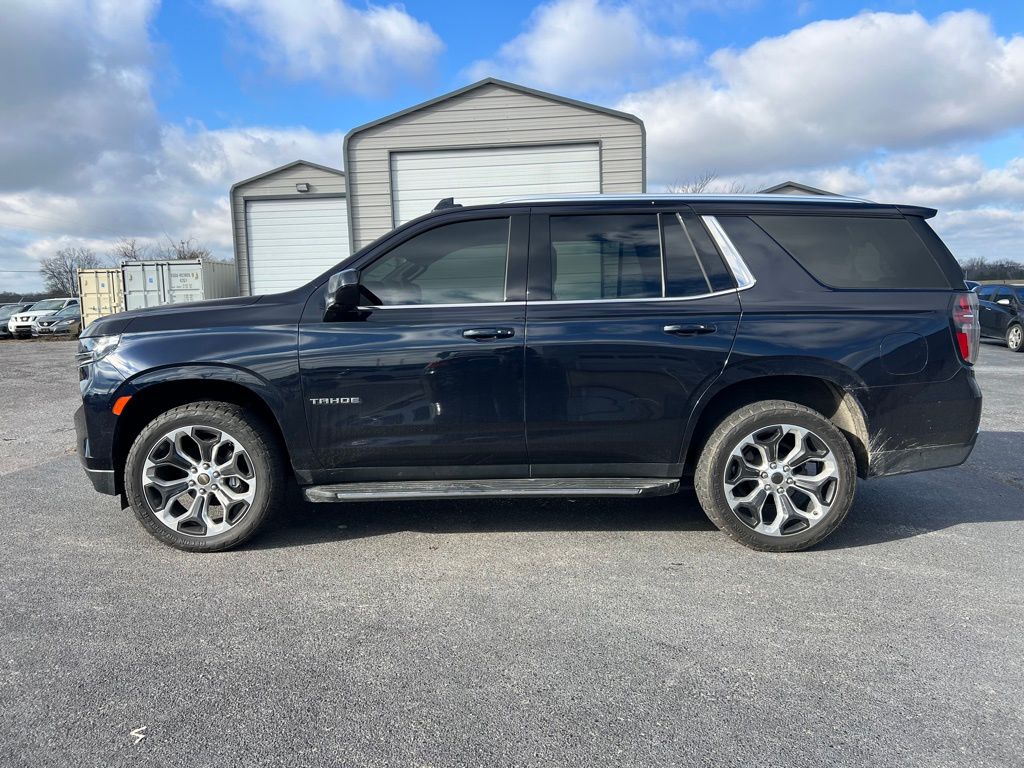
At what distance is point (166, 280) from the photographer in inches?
824

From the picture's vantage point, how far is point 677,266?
3.90 metres

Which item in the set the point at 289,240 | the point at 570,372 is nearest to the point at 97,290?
the point at 289,240

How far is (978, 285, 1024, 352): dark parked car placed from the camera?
51.5 feet

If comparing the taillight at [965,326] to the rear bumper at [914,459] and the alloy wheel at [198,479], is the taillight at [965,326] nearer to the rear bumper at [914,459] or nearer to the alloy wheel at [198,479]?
the rear bumper at [914,459]

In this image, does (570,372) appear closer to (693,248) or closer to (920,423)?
(693,248)

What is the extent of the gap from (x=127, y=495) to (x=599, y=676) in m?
2.75

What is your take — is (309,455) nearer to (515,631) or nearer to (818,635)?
(515,631)

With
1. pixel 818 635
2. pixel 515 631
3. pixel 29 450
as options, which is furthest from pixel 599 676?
pixel 29 450

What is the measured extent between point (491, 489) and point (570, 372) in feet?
2.47

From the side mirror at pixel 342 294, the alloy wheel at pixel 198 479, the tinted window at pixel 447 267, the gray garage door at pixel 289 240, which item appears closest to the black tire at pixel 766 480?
the tinted window at pixel 447 267

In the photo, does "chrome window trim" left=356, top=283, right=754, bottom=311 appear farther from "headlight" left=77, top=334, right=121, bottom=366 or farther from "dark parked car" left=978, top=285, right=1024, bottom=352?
"dark parked car" left=978, top=285, right=1024, bottom=352

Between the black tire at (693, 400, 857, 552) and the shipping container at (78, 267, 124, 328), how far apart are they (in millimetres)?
23346

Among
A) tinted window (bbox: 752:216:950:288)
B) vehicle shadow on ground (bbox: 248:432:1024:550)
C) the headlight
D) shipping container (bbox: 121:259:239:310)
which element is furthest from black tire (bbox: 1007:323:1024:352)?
shipping container (bbox: 121:259:239:310)

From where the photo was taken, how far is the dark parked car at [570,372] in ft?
12.3
